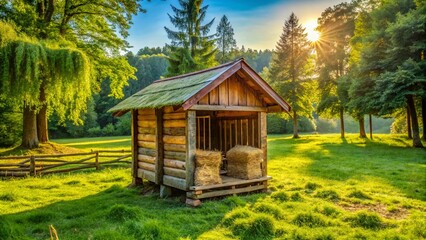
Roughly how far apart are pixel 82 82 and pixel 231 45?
1419 inches

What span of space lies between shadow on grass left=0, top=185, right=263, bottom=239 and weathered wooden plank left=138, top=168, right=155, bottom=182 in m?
0.94

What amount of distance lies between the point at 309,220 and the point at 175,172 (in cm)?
410

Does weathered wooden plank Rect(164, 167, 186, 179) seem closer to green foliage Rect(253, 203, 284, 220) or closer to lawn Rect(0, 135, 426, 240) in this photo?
lawn Rect(0, 135, 426, 240)

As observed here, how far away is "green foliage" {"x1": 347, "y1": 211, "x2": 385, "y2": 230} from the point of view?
249 inches

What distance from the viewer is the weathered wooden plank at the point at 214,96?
29.1ft

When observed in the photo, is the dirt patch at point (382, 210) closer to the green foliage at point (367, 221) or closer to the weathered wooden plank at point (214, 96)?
the green foliage at point (367, 221)

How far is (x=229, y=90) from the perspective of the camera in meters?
9.30

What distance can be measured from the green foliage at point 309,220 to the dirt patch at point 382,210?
1.60 metres

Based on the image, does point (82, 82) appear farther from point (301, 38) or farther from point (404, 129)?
point (404, 129)

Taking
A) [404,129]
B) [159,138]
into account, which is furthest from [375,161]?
[404,129]

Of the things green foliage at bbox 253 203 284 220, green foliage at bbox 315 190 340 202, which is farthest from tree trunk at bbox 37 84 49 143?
green foliage at bbox 315 190 340 202

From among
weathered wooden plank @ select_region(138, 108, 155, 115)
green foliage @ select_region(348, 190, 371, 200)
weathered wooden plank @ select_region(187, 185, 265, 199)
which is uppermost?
weathered wooden plank @ select_region(138, 108, 155, 115)

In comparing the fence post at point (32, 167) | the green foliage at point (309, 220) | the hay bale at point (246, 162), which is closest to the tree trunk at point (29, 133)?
the fence post at point (32, 167)

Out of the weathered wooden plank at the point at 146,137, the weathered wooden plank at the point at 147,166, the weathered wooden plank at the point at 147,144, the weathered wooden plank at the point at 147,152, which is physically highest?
the weathered wooden plank at the point at 146,137
